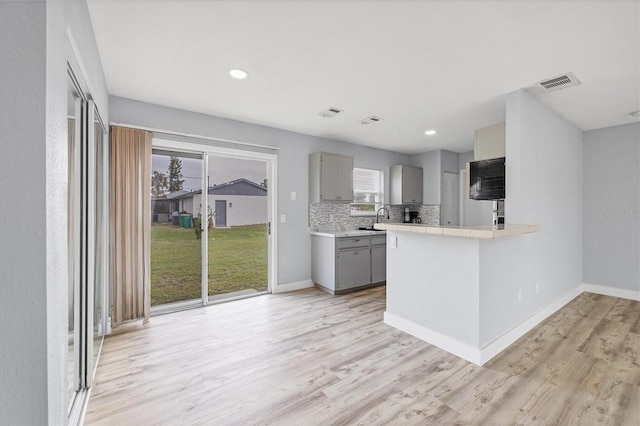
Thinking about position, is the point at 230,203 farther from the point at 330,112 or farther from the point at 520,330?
the point at 520,330

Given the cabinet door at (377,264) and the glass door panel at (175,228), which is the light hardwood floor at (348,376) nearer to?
the glass door panel at (175,228)

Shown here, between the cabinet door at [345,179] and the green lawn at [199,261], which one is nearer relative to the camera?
the green lawn at [199,261]

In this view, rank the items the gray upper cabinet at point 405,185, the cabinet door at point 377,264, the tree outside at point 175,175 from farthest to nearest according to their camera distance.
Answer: the gray upper cabinet at point 405,185 → the cabinet door at point 377,264 → the tree outside at point 175,175

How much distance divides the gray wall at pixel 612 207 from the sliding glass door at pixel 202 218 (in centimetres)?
486

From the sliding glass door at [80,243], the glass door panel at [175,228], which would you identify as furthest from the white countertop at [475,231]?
the glass door panel at [175,228]

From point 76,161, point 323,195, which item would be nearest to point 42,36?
point 76,161

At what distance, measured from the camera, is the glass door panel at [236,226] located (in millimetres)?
3941

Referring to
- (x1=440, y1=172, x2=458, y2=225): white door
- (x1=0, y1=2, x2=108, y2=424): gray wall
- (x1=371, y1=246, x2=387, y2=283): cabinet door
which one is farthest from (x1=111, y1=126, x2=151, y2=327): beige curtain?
(x1=440, y1=172, x2=458, y2=225): white door

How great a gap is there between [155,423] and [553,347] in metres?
3.28

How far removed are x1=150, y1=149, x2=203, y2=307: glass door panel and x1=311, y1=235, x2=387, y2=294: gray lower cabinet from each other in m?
1.75

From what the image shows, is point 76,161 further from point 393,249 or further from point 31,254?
point 393,249

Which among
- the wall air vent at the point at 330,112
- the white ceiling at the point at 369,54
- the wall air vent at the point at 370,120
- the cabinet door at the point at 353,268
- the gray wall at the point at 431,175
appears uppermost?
the wall air vent at the point at 370,120

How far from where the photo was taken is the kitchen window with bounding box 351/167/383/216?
557cm

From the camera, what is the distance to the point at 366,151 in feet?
18.2
